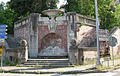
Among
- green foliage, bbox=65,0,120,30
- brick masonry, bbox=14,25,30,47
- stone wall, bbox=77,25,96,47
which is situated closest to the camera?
stone wall, bbox=77,25,96,47

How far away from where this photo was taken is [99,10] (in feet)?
86.6

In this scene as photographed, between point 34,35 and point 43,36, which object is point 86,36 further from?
point 34,35

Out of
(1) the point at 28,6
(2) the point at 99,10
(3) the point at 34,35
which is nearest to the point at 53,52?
(3) the point at 34,35

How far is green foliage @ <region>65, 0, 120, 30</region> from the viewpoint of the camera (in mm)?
26188

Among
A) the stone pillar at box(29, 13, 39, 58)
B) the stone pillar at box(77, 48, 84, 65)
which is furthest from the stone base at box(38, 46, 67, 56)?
the stone pillar at box(77, 48, 84, 65)

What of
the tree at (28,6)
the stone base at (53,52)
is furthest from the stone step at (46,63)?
the tree at (28,6)

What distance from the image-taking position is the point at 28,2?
2784 centimetres

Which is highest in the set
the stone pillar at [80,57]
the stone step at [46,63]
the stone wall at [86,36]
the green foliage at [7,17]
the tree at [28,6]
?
the tree at [28,6]

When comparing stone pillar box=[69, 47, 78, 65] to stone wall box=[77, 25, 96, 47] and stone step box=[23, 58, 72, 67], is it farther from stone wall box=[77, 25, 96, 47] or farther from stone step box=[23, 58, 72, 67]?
stone wall box=[77, 25, 96, 47]

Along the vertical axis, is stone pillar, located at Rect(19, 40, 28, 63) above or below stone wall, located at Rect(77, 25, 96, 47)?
below

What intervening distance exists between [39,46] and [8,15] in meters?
12.7

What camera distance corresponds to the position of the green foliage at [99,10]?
26188mm

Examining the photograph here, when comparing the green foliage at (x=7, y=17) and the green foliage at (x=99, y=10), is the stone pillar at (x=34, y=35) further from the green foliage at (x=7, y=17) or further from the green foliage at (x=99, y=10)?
the green foliage at (x=99, y=10)

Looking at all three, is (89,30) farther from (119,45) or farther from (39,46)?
(39,46)
